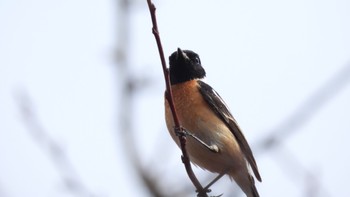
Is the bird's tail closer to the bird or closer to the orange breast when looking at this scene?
the bird

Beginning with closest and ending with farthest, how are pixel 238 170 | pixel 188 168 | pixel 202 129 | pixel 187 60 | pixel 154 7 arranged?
pixel 154 7 → pixel 188 168 → pixel 202 129 → pixel 238 170 → pixel 187 60

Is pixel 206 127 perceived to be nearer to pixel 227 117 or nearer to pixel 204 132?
pixel 204 132

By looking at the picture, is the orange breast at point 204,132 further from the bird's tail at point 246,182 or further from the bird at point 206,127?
the bird's tail at point 246,182

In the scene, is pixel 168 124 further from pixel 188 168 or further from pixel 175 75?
pixel 188 168

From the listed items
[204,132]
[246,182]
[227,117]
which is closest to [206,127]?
[204,132]

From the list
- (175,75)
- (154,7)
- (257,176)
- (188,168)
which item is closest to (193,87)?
(175,75)

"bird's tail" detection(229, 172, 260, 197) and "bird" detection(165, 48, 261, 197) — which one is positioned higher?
"bird" detection(165, 48, 261, 197)

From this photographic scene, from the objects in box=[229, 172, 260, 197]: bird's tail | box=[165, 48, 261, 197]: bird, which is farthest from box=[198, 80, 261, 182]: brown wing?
box=[229, 172, 260, 197]: bird's tail
